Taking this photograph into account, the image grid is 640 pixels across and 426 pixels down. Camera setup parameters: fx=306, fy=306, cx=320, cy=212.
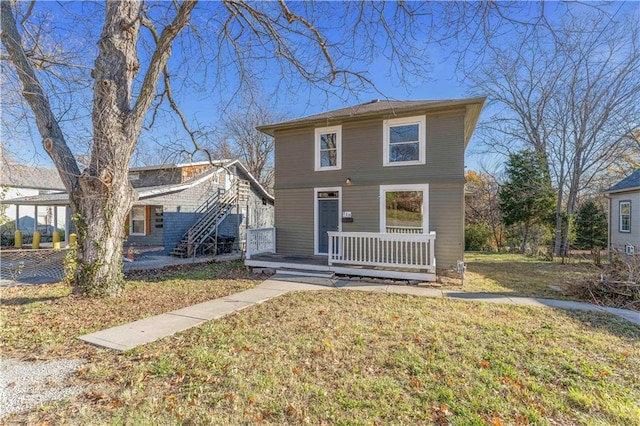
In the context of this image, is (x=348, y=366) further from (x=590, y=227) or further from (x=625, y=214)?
(x=590, y=227)

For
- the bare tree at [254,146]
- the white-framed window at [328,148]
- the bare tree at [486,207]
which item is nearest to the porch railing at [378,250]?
the white-framed window at [328,148]

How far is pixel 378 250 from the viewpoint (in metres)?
8.70

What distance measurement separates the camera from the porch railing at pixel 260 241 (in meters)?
10.3

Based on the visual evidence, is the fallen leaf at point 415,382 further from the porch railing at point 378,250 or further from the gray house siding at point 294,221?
the gray house siding at point 294,221

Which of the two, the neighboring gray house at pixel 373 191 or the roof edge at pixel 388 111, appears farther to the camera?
the neighboring gray house at pixel 373 191

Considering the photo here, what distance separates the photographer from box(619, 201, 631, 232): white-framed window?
499 inches

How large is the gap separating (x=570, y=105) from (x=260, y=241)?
1568cm

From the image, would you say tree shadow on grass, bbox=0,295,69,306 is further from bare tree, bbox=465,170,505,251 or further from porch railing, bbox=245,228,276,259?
bare tree, bbox=465,170,505,251

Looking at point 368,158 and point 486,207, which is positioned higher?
point 368,158

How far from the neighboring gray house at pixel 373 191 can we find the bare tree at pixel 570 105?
5.93 m

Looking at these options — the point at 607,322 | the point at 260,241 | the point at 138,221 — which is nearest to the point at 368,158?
the point at 260,241

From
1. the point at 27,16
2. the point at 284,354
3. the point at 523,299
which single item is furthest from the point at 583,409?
the point at 27,16

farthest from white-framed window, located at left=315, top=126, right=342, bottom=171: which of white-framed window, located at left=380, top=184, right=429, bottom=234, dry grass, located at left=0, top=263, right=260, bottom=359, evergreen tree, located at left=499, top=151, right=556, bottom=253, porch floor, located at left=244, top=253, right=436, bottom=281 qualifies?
evergreen tree, located at left=499, top=151, right=556, bottom=253

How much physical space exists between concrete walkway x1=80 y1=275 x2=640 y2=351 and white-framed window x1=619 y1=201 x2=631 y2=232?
32.8 feet
